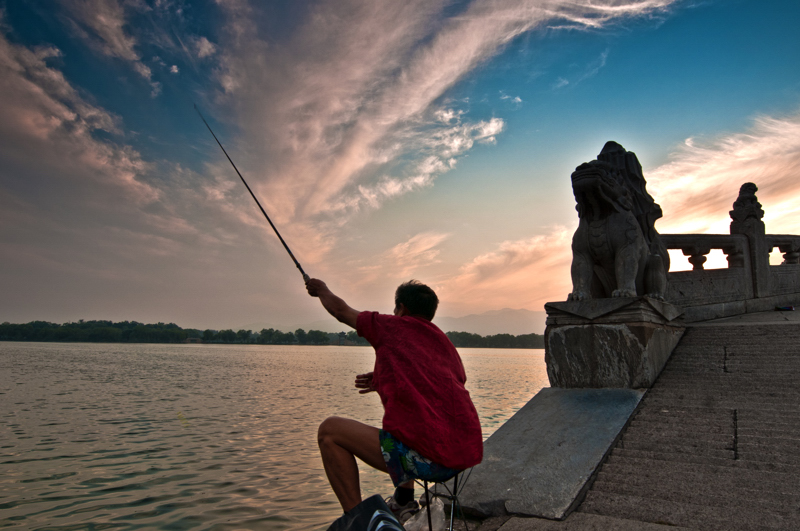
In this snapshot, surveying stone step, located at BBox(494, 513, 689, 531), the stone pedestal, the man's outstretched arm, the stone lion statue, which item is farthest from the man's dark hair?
the stone lion statue

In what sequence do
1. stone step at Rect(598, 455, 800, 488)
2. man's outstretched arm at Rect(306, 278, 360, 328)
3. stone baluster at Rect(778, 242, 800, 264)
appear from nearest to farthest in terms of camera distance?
man's outstretched arm at Rect(306, 278, 360, 328), stone step at Rect(598, 455, 800, 488), stone baluster at Rect(778, 242, 800, 264)

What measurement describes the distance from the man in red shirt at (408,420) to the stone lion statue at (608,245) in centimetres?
335

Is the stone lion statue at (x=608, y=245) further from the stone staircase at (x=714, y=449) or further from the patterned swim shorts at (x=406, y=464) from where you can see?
the patterned swim shorts at (x=406, y=464)

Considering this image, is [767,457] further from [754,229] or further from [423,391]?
[754,229]

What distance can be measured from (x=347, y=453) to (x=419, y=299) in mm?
753

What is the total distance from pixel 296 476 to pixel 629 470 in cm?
386

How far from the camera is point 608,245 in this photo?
17.6ft

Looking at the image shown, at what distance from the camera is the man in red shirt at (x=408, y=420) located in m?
1.97

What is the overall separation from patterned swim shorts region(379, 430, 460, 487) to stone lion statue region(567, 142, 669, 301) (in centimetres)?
351

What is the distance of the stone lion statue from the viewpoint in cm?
523

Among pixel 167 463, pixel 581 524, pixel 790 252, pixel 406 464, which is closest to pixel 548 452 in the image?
pixel 581 524

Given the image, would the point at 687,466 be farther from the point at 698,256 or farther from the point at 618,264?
the point at 698,256

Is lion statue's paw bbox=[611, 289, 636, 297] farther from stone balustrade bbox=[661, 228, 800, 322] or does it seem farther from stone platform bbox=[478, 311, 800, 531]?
stone balustrade bbox=[661, 228, 800, 322]

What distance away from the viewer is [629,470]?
9.95 ft
